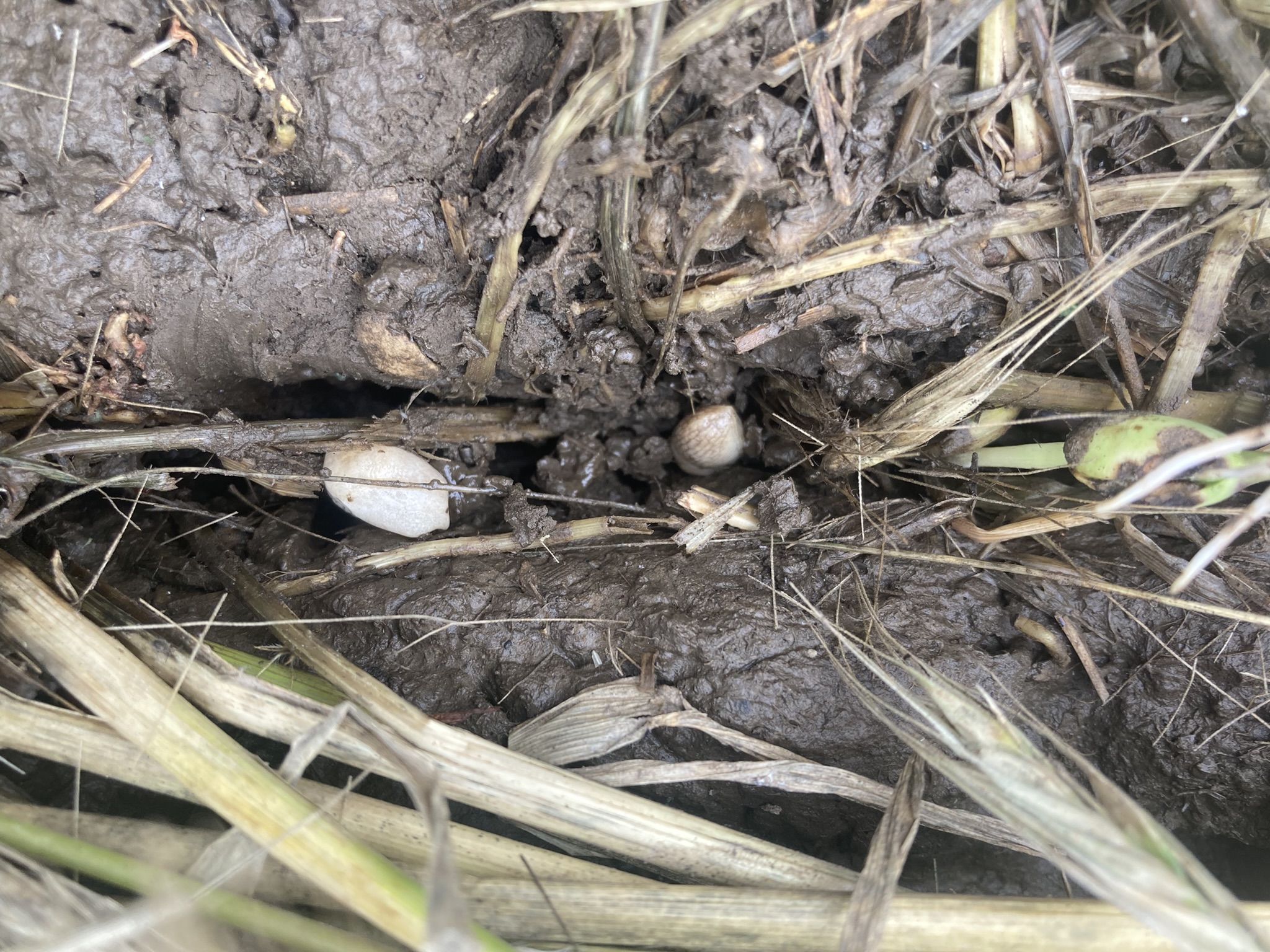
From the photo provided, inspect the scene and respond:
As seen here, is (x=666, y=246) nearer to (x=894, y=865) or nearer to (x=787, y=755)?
(x=787, y=755)

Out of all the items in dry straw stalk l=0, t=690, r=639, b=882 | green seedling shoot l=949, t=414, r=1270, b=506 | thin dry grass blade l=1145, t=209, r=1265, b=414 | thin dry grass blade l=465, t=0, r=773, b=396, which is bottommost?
dry straw stalk l=0, t=690, r=639, b=882

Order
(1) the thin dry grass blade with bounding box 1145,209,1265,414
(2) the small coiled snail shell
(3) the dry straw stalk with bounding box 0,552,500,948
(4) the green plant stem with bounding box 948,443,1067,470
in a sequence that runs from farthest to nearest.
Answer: (2) the small coiled snail shell, (4) the green plant stem with bounding box 948,443,1067,470, (1) the thin dry grass blade with bounding box 1145,209,1265,414, (3) the dry straw stalk with bounding box 0,552,500,948

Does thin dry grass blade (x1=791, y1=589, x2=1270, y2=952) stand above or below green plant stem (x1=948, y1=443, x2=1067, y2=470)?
below

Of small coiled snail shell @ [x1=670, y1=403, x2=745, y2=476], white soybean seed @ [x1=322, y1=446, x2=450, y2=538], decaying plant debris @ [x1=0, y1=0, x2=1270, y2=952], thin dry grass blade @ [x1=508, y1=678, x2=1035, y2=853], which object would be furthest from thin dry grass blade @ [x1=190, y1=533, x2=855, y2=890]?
small coiled snail shell @ [x1=670, y1=403, x2=745, y2=476]

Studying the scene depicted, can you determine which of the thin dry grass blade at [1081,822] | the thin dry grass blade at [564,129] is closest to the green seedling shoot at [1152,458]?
the thin dry grass blade at [1081,822]

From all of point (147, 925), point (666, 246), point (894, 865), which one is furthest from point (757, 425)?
point (147, 925)

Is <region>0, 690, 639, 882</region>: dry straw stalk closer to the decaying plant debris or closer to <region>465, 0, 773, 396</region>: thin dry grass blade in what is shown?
the decaying plant debris

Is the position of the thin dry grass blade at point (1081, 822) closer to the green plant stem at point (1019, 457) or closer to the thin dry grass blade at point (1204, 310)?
the green plant stem at point (1019, 457)
